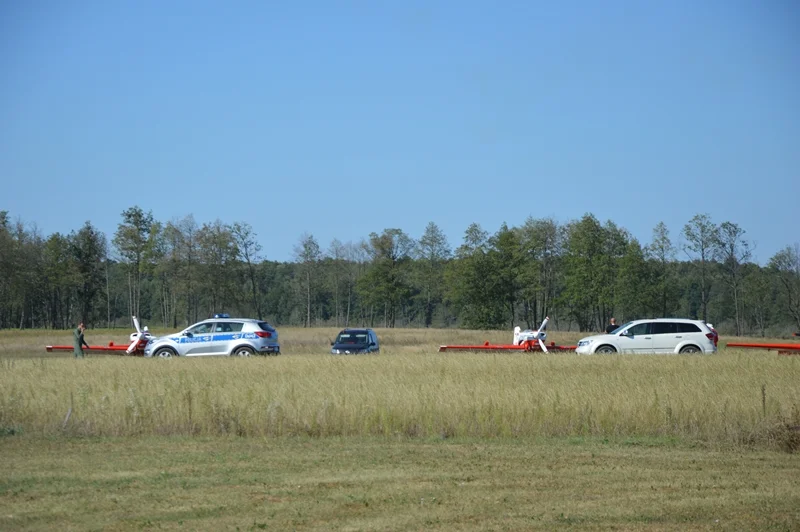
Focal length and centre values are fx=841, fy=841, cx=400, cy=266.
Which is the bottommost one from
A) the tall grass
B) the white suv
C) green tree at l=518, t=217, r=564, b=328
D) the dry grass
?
the dry grass

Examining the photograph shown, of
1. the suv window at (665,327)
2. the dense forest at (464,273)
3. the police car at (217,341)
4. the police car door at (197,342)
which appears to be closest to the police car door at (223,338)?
the police car at (217,341)

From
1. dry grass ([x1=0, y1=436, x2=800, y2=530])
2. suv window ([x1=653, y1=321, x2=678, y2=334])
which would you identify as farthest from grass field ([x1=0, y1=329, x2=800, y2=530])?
suv window ([x1=653, y1=321, x2=678, y2=334])

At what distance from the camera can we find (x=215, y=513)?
30.1 ft

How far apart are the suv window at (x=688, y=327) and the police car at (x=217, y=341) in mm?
14323

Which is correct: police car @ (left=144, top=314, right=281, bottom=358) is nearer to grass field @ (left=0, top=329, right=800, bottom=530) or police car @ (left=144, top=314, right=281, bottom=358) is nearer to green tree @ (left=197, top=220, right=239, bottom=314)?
grass field @ (left=0, top=329, right=800, bottom=530)

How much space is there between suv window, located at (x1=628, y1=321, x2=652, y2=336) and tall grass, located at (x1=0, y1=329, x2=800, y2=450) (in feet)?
31.2

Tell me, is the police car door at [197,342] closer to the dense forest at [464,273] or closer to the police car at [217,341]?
the police car at [217,341]

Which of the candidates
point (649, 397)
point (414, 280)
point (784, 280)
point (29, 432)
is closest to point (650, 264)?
point (784, 280)

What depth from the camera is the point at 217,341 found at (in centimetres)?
2986

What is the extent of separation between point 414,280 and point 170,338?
6867 cm

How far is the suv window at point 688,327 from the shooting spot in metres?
29.7

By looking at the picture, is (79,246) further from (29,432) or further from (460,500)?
(460,500)

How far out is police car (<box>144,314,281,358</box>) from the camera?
29.8 metres

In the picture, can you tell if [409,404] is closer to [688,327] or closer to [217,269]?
[688,327]
